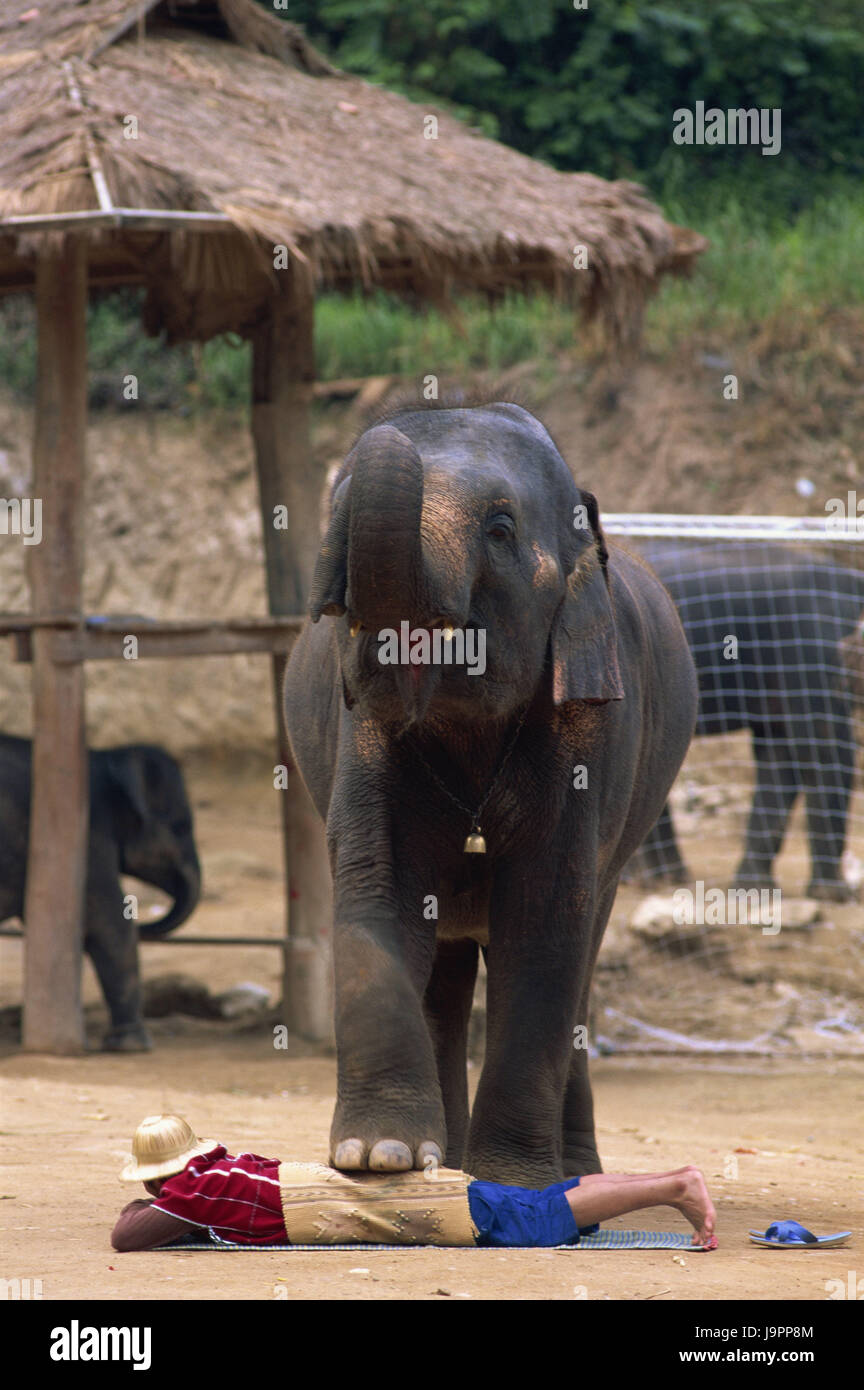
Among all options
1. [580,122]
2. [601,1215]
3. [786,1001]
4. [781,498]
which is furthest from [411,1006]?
[580,122]

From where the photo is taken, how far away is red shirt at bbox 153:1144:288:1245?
3.70m

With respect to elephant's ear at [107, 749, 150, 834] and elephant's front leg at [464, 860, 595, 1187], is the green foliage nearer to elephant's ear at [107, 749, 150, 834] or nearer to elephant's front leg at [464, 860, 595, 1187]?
elephant's ear at [107, 749, 150, 834]

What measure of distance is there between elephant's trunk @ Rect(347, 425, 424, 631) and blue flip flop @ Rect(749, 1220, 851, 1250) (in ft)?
4.89

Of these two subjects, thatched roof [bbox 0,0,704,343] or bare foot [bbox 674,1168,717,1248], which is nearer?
bare foot [bbox 674,1168,717,1248]

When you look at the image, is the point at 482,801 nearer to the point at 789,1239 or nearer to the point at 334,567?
the point at 334,567

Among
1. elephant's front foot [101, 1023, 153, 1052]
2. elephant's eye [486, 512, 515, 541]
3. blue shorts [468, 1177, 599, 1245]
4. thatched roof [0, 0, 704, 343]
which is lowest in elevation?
elephant's front foot [101, 1023, 153, 1052]

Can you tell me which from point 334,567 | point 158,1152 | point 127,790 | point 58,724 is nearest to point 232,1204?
point 158,1152

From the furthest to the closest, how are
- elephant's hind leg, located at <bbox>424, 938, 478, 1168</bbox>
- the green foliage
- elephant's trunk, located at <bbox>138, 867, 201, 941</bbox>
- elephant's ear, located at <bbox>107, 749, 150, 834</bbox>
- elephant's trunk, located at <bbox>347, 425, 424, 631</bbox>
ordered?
the green foliage
elephant's trunk, located at <bbox>138, 867, 201, 941</bbox>
elephant's ear, located at <bbox>107, 749, 150, 834</bbox>
elephant's hind leg, located at <bbox>424, 938, 478, 1168</bbox>
elephant's trunk, located at <bbox>347, 425, 424, 631</bbox>

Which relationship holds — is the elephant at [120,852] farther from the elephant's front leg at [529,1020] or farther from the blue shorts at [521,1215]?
the blue shorts at [521,1215]

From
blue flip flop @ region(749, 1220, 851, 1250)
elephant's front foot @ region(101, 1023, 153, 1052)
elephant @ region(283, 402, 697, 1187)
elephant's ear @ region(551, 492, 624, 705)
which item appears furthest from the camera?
elephant's front foot @ region(101, 1023, 153, 1052)

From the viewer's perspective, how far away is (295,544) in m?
8.25

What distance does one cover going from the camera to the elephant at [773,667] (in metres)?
10.5

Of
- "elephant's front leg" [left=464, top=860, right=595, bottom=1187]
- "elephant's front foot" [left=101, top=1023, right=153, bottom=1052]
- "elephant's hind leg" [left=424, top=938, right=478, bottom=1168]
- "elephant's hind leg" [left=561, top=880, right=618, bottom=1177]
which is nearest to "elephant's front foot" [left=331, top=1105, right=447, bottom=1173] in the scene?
"elephant's front leg" [left=464, top=860, right=595, bottom=1187]
